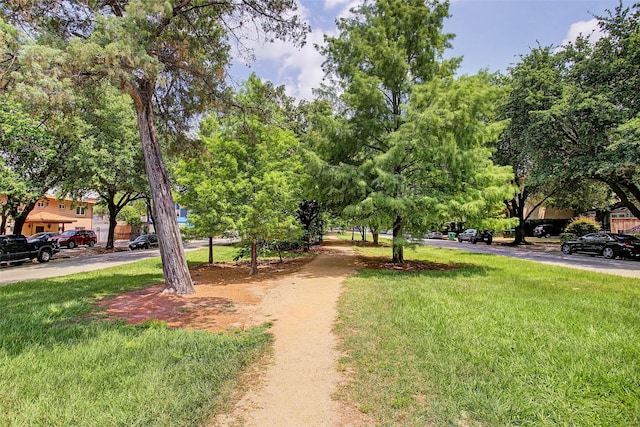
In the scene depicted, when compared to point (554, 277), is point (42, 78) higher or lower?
higher

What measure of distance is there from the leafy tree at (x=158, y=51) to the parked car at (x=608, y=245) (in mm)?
20673

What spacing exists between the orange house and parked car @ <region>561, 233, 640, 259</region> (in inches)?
1686

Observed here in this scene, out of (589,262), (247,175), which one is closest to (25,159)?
(247,175)

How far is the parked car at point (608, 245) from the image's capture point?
18500 mm

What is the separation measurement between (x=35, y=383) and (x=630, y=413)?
5827 mm

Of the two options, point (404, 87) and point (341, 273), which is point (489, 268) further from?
point (404, 87)

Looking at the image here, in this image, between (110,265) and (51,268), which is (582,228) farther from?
(51,268)

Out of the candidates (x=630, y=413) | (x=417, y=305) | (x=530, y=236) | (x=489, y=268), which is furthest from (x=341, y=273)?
(x=530, y=236)

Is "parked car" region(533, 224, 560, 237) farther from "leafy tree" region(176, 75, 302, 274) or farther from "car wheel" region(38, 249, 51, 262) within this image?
"car wheel" region(38, 249, 51, 262)

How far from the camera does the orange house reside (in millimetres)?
36397

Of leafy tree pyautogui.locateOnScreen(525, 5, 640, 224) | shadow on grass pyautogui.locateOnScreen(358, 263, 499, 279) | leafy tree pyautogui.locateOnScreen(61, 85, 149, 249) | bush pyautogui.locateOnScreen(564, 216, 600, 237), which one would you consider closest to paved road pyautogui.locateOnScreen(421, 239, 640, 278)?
shadow on grass pyautogui.locateOnScreen(358, 263, 499, 279)

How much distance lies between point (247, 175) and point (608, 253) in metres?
20.8

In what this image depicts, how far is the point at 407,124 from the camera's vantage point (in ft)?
37.3

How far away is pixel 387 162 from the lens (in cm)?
1155
